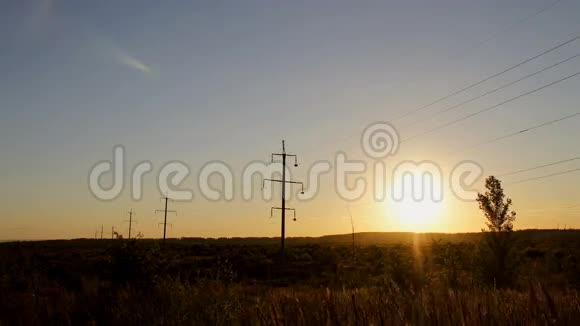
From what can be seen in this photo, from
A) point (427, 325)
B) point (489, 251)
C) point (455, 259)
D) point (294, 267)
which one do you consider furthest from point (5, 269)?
point (294, 267)

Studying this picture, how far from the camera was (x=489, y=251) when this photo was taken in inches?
909

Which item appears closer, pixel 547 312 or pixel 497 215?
pixel 547 312

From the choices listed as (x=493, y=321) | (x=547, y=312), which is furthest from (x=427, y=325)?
(x=547, y=312)

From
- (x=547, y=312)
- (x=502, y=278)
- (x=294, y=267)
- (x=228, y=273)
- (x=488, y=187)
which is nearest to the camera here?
(x=547, y=312)

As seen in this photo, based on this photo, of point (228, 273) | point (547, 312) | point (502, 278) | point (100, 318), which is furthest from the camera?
point (502, 278)

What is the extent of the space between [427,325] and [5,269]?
26.1 m

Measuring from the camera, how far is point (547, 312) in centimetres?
142

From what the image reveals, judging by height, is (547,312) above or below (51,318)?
above

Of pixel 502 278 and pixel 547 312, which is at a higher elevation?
pixel 547 312

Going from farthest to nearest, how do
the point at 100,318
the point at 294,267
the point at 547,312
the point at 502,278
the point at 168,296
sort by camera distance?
the point at 294,267
the point at 502,278
the point at 168,296
the point at 100,318
the point at 547,312

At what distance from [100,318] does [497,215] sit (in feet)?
66.3

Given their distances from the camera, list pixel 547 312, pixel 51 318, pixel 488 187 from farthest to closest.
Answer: pixel 488 187
pixel 51 318
pixel 547 312

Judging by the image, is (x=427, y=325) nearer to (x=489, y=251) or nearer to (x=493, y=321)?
(x=493, y=321)

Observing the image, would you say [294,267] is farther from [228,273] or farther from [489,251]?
[228,273]
